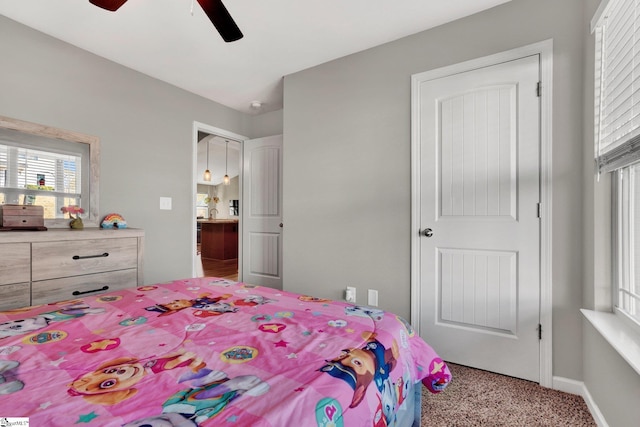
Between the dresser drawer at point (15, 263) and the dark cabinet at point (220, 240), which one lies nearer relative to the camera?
the dresser drawer at point (15, 263)

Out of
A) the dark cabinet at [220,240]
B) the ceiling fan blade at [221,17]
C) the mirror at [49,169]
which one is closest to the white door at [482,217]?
the ceiling fan blade at [221,17]

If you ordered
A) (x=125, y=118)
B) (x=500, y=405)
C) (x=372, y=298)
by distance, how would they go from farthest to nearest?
(x=125, y=118)
(x=372, y=298)
(x=500, y=405)

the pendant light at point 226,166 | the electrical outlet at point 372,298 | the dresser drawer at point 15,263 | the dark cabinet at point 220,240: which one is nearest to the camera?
the dresser drawer at point 15,263

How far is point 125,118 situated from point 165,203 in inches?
34.1

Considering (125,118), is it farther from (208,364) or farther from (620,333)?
(620,333)

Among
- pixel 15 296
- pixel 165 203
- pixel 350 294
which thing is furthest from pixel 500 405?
pixel 165 203

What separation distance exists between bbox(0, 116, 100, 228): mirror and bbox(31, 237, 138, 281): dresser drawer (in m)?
0.45

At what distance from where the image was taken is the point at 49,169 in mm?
2373

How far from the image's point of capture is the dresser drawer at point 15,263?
5.89ft

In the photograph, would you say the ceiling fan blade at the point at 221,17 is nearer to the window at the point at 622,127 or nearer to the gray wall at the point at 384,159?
the gray wall at the point at 384,159

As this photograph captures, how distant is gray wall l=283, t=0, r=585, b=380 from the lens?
1810mm

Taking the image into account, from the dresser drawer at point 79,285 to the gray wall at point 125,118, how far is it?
1.87ft

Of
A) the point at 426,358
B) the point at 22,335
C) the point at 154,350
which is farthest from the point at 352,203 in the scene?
the point at 22,335

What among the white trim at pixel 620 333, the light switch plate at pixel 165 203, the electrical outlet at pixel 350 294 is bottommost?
the electrical outlet at pixel 350 294
